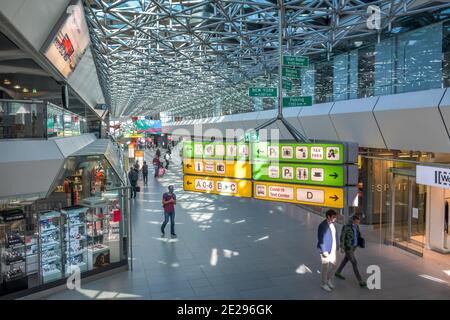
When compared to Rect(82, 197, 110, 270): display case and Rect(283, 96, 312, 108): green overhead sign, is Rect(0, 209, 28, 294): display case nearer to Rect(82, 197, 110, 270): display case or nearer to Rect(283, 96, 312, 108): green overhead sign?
Rect(82, 197, 110, 270): display case

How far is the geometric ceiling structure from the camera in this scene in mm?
16156

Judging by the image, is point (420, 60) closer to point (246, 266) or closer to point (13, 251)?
point (246, 266)

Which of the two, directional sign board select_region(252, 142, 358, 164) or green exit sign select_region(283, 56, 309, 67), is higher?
green exit sign select_region(283, 56, 309, 67)

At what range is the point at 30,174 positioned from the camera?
743 cm

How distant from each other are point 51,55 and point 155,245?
6.78 m

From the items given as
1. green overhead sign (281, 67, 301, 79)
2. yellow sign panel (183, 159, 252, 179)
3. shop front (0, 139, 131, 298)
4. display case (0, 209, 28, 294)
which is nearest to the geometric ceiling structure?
green overhead sign (281, 67, 301, 79)

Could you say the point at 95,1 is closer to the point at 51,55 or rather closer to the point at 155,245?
the point at 51,55

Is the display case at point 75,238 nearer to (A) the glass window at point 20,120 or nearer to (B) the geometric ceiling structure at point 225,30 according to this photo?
(A) the glass window at point 20,120

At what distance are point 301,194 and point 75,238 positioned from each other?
20.8 feet

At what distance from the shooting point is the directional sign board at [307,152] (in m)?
7.66

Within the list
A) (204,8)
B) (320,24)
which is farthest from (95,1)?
(320,24)

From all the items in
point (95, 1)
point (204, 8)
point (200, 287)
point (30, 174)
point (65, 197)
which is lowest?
point (200, 287)

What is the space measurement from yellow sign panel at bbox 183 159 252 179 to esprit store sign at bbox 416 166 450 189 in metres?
5.02

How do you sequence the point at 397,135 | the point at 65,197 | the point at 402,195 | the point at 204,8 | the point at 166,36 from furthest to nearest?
the point at 166,36, the point at 204,8, the point at 65,197, the point at 402,195, the point at 397,135
